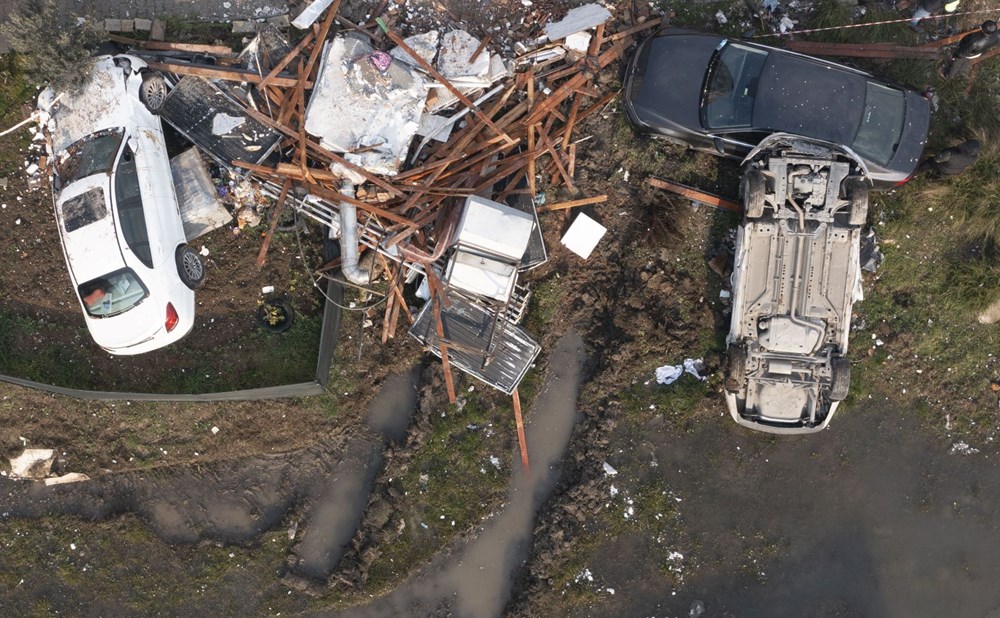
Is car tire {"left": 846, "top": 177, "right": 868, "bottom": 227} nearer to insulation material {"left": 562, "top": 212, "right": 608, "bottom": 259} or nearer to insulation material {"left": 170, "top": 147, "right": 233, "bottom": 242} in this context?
insulation material {"left": 562, "top": 212, "right": 608, "bottom": 259}

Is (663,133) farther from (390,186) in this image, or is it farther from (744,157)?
(390,186)

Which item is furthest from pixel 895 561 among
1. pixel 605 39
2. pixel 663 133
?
pixel 605 39

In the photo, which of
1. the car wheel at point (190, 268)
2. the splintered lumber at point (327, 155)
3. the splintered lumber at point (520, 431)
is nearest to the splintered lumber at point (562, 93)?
the splintered lumber at point (327, 155)

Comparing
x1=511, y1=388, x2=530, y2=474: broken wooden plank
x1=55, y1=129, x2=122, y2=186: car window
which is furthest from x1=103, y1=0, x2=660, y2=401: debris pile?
x1=55, y1=129, x2=122, y2=186: car window

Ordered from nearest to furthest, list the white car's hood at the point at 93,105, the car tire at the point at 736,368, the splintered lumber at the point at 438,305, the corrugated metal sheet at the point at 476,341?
the white car's hood at the point at 93,105
the car tire at the point at 736,368
the splintered lumber at the point at 438,305
the corrugated metal sheet at the point at 476,341

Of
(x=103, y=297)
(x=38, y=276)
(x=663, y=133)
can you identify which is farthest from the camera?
(x=38, y=276)

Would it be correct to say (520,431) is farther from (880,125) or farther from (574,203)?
(880,125)

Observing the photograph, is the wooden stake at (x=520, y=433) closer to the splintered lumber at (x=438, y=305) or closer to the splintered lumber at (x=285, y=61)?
the splintered lumber at (x=438, y=305)

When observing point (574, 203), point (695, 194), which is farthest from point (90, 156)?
point (695, 194)
